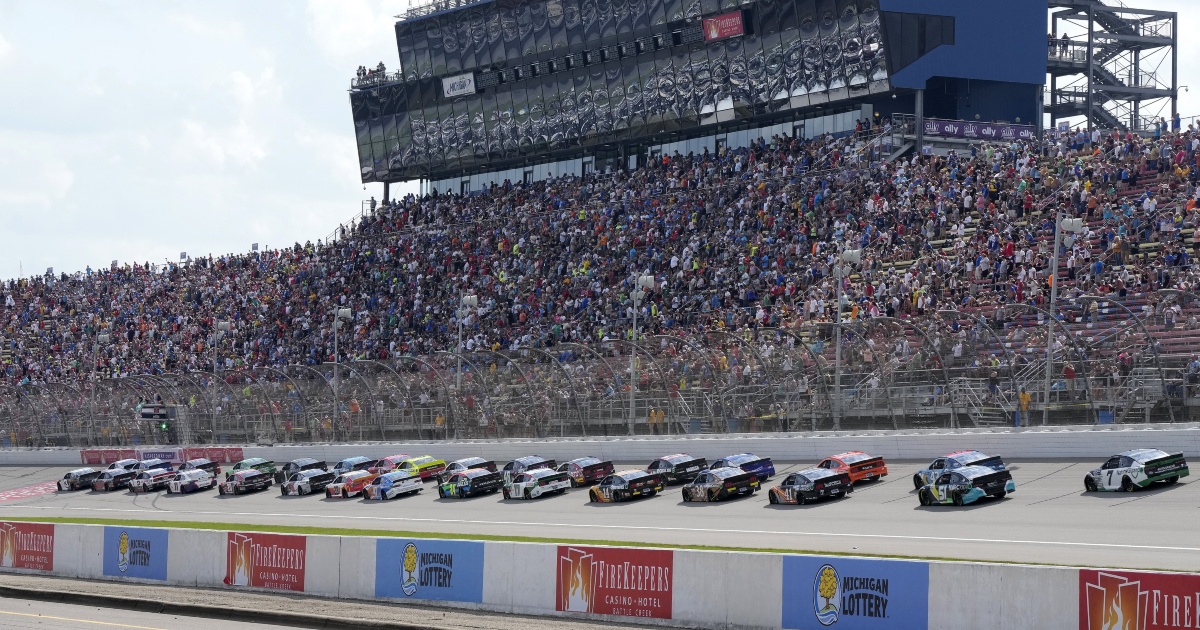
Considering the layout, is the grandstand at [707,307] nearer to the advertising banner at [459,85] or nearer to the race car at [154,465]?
the race car at [154,465]

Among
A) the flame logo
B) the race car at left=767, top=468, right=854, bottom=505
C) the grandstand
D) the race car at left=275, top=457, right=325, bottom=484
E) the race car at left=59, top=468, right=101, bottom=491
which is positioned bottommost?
the race car at left=59, top=468, right=101, bottom=491

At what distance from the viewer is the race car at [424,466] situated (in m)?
46.1

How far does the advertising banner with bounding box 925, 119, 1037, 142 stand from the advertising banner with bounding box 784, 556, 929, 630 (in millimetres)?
48646

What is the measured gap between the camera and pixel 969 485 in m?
30.5

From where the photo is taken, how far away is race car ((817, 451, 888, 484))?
34.6 metres

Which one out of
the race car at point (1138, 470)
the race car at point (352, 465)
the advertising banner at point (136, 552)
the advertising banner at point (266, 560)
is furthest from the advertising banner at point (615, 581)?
the race car at point (352, 465)

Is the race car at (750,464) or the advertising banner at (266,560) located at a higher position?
the race car at (750,464)

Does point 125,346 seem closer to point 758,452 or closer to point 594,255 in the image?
point 594,255

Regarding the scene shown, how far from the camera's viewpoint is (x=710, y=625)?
20.8 meters

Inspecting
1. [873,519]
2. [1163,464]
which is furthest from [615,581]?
[1163,464]

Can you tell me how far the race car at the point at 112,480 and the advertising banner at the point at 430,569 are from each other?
3377cm

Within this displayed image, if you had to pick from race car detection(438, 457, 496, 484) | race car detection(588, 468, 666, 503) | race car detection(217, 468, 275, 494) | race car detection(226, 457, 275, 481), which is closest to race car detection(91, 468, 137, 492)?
race car detection(226, 457, 275, 481)

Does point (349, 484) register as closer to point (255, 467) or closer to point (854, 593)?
point (255, 467)

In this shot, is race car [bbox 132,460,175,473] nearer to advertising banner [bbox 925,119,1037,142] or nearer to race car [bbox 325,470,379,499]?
race car [bbox 325,470,379,499]
